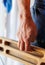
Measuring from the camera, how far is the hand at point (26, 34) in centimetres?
67

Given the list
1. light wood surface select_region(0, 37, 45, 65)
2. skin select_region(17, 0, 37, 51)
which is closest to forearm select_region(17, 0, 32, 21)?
skin select_region(17, 0, 37, 51)

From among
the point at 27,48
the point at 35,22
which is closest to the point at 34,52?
the point at 27,48

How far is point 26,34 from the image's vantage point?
679mm

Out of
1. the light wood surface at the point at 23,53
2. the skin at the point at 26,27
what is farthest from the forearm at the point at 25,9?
the light wood surface at the point at 23,53

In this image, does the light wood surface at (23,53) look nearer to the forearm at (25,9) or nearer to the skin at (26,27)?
the skin at (26,27)

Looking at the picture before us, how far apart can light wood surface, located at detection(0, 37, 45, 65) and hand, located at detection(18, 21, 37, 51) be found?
0.03 m

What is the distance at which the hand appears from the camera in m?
0.67

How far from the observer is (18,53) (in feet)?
2.47

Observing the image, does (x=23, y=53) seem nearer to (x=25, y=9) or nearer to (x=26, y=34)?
(x=26, y=34)

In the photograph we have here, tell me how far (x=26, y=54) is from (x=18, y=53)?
0.06 m

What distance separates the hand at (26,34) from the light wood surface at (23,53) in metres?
0.03

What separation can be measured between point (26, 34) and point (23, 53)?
94mm

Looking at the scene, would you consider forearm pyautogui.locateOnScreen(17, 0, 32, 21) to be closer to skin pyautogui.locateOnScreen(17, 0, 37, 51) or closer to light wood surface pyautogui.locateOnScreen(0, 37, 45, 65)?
skin pyautogui.locateOnScreen(17, 0, 37, 51)

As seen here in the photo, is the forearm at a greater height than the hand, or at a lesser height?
greater
